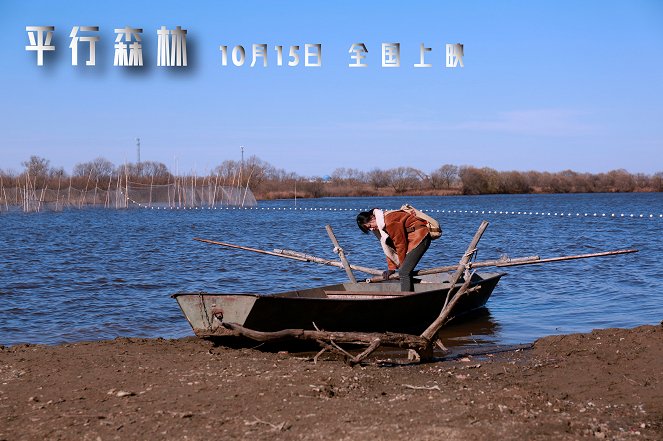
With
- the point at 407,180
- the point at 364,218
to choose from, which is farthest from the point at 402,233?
the point at 407,180

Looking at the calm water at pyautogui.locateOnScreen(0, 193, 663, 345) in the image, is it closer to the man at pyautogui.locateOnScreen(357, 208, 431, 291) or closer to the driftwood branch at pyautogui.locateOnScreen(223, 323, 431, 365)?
the man at pyautogui.locateOnScreen(357, 208, 431, 291)

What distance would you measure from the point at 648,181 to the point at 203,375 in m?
116

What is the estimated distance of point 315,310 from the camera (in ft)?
30.7

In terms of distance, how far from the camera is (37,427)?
6051 mm


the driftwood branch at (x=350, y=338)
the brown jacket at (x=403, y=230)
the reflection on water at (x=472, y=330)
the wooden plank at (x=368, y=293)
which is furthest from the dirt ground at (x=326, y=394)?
the brown jacket at (x=403, y=230)

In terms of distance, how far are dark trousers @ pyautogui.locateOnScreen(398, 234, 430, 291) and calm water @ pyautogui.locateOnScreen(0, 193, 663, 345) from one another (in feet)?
3.20

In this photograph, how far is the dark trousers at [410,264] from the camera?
1126 cm

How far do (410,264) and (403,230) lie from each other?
0.50 meters

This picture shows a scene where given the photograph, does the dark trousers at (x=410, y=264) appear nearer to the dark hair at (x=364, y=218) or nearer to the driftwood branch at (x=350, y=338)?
the dark hair at (x=364, y=218)

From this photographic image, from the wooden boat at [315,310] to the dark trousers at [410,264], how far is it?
Answer: 0.22 m

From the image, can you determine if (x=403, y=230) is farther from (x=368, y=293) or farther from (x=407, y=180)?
(x=407, y=180)

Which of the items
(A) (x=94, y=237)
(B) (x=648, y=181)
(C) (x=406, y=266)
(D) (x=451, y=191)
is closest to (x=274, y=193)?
(D) (x=451, y=191)

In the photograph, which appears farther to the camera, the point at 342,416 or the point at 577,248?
the point at 577,248

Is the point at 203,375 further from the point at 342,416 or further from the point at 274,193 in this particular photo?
the point at 274,193
